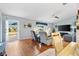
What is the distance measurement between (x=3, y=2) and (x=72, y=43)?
53.7 inches

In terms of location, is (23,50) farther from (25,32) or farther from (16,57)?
(25,32)

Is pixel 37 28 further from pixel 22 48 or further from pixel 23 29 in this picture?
pixel 22 48

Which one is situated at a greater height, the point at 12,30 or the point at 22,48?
the point at 12,30

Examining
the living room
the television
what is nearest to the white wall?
the living room

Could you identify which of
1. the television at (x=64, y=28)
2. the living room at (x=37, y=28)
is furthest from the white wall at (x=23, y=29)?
the television at (x=64, y=28)

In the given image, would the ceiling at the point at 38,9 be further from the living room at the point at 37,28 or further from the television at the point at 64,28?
the television at the point at 64,28

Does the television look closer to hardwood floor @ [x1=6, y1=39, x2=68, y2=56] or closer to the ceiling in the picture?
the ceiling

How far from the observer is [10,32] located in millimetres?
1949

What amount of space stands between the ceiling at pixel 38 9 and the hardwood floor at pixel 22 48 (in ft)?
1.58

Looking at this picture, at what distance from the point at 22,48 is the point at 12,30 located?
37 centimetres

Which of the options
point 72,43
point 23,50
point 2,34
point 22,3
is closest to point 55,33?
point 72,43

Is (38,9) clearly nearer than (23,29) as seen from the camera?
Yes

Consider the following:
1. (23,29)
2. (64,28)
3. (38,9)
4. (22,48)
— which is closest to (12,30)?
(23,29)

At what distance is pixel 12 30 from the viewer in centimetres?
197
